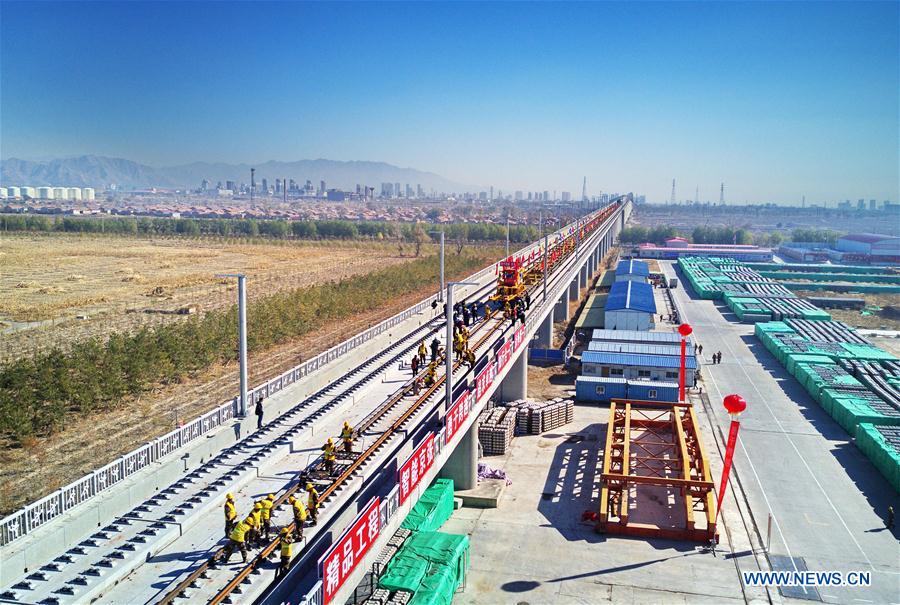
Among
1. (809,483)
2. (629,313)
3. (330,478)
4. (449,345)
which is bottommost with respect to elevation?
(809,483)

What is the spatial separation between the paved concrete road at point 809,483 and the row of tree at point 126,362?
26.8 m

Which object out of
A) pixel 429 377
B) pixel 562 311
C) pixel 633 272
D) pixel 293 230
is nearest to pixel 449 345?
pixel 429 377

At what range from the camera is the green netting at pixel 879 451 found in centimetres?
2669

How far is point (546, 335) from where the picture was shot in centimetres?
4853

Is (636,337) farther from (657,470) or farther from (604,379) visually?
(657,470)

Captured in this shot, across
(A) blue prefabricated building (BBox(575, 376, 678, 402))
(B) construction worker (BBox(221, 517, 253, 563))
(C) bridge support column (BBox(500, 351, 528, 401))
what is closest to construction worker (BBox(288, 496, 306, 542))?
(B) construction worker (BBox(221, 517, 253, 563))

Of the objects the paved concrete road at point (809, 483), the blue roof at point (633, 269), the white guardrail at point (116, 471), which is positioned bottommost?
the paved concrete road at point (809, 483)

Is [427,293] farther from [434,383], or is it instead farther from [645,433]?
[434,383]

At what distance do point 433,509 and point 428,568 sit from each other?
4319mm

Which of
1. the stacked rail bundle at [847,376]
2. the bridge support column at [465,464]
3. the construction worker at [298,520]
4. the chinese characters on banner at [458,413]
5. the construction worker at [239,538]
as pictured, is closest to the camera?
the construction worker at [239,538]

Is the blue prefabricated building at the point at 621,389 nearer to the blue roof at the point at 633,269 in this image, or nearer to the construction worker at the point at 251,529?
the construction worker at the point at 251,529

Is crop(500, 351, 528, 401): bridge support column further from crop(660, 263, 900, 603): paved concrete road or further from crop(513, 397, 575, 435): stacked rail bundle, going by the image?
crop(660, 263, 900, 603): paved concrete road

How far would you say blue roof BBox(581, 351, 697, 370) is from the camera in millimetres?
38625

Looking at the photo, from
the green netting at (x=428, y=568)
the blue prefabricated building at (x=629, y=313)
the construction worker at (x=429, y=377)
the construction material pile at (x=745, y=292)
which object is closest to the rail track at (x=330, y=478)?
the construction worker at (x=429, y=377)
